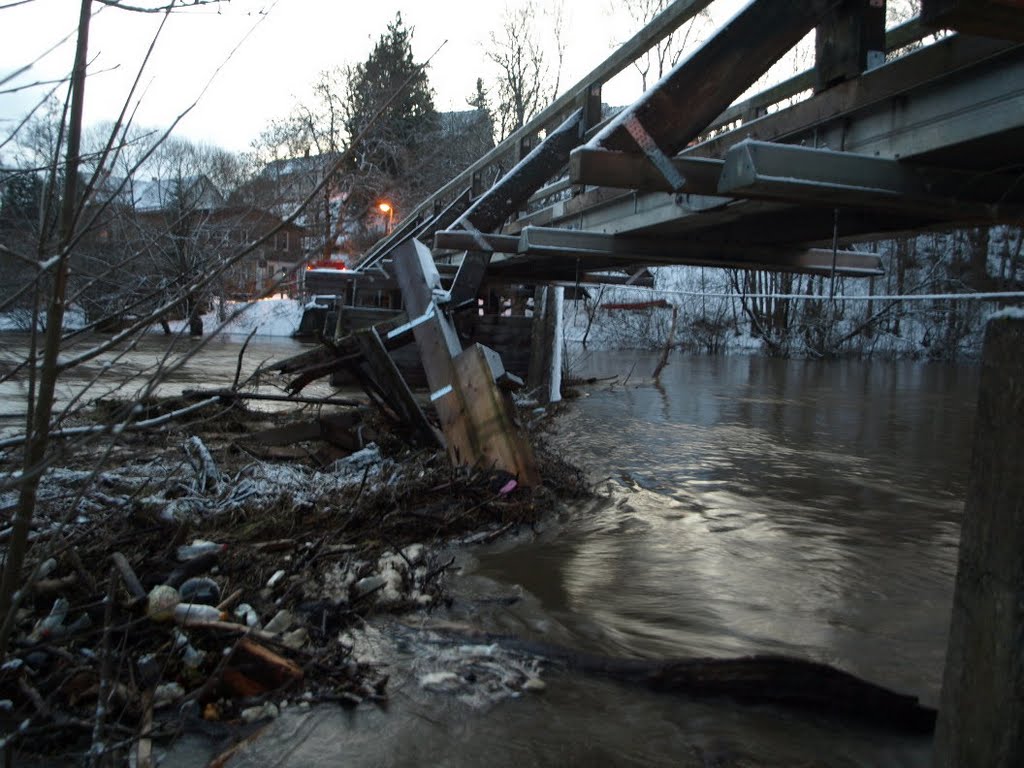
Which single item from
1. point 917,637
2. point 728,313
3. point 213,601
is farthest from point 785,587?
point 728,313

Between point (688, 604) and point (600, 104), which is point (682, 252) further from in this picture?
point (688, 604)

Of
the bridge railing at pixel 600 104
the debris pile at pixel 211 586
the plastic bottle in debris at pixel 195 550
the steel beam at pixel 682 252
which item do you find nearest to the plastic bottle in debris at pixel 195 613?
the debris pile at pixel 211 586

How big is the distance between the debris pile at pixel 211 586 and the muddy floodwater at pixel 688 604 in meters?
0.19

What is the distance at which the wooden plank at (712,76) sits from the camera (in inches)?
163

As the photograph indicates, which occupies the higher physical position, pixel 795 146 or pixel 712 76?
pixel 712 76

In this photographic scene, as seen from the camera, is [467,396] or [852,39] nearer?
[852,39]

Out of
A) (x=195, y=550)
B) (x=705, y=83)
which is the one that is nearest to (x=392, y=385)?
(x=195, y=550)

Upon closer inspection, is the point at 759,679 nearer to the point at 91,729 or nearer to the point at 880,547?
the point at 91,729

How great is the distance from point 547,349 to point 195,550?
34.6 ft

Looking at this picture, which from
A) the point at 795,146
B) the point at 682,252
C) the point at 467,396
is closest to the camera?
the point at 795,146

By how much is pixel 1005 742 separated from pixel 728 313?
37007 millimetres

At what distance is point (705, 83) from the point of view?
4.35 m

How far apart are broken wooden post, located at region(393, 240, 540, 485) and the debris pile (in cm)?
24

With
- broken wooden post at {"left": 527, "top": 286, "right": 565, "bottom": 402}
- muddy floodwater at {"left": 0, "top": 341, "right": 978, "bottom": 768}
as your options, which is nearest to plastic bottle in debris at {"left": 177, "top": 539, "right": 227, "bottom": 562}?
muddy floodwater at {"left": 0, "top": 341, "right": 978, "bottom": 768}
